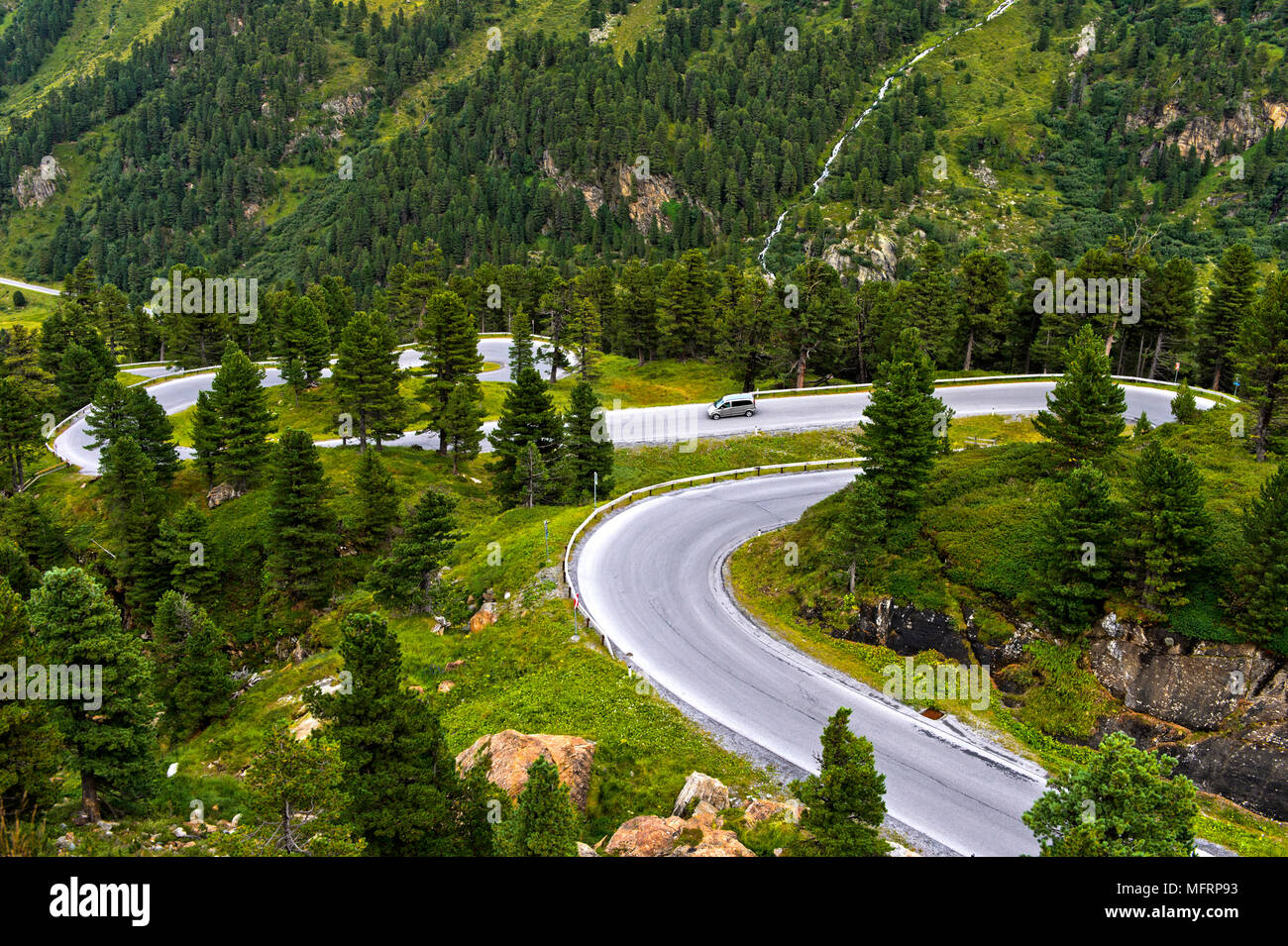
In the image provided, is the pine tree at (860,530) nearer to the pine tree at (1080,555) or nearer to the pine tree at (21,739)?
the pine tree at (1080,555)

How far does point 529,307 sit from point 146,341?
5333 cm

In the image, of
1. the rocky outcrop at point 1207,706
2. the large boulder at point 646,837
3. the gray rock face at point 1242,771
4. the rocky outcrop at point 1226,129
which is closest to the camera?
the large boulder at point 646,837

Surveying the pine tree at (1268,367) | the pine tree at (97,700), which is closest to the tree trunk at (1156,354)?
the pine tree at (1268,367)

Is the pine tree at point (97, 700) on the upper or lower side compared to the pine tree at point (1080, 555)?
lower

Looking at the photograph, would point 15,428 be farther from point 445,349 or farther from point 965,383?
point 965,383

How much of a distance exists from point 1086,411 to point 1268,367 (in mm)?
13695

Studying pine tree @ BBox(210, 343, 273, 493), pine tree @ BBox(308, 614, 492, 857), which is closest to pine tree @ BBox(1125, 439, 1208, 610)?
pine tree @ BBox(308, 614, 492, 857)

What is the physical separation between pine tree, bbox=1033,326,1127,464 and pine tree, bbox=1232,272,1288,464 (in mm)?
9785

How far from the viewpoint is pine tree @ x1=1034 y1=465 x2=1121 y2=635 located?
94.9ft

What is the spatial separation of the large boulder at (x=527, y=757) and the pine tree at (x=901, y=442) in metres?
18.8

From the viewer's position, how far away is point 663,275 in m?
97.5

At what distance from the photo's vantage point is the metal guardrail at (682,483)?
129 feet

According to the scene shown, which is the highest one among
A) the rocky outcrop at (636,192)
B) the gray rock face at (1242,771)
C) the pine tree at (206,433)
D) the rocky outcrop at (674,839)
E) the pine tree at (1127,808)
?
the rocky outcrop at (636,192)
